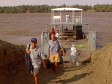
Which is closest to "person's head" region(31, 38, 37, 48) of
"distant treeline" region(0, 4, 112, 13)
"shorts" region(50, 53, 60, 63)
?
"shorts" region(50, 53, 60, 63)

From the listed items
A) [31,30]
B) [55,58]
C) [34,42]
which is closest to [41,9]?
[31,30]

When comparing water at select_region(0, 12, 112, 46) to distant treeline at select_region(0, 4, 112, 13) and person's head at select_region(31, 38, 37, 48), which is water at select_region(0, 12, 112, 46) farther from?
distant treeline at select_region(0, 4, 112, 13)

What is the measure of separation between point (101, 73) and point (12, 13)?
93969mm

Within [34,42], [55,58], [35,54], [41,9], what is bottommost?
[41,9]

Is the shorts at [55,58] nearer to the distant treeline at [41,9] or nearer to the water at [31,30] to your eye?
the water at [31,30]

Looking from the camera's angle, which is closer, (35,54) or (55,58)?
(35,54)

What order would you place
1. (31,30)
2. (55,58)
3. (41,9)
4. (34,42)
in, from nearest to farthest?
(34,42) → (55,58) → (31,30) → (41,9)

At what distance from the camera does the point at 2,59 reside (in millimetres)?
8852

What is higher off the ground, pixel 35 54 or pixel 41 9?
pixel 35 54

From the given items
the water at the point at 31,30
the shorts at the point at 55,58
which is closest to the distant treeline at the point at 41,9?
the water at the point at 31,30

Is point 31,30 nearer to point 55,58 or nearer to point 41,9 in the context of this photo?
point 55,58

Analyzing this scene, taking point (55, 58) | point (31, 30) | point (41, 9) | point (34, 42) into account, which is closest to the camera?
point (34, 42)

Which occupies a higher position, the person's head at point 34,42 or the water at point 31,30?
the person's head at point 34,42

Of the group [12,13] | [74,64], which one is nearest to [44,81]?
[74,64]
